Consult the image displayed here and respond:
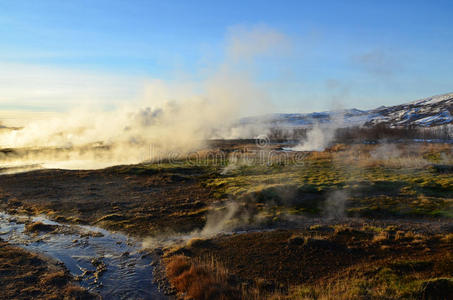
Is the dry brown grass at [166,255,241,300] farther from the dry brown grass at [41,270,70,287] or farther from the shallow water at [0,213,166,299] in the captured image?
the dry brown grass at [41,270,70,287]

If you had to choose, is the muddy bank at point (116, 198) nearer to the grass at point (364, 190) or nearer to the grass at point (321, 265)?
the grass at point (364, 190)

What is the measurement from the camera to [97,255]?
13422 mm

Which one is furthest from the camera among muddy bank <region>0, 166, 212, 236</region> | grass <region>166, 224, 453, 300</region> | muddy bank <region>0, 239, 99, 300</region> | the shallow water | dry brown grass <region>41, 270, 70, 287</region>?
muddy bank <region>0, 166, 212, 236</region>

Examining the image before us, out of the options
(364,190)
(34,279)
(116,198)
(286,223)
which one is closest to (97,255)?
(34,279)

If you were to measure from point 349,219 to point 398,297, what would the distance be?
905 cm

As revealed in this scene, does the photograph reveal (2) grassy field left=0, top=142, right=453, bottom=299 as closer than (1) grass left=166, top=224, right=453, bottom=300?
No

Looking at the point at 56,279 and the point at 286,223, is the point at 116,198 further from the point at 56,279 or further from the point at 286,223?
the point at 286,223

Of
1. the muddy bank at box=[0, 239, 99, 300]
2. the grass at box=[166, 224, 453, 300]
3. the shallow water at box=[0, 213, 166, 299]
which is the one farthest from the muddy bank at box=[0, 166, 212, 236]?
Answer: the muddy bank at box=[0, 239, 99, 300]

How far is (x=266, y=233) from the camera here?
50.5 feet

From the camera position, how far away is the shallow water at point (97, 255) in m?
10.5

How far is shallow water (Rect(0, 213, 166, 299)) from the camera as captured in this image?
10.5 meters

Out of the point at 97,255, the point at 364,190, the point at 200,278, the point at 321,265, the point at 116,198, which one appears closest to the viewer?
the point at 200,278

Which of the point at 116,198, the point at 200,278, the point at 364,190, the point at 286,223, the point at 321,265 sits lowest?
the point at 321,265

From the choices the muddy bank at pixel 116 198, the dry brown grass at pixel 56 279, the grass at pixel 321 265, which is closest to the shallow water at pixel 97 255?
the dry brown grass at pixel 56 279
